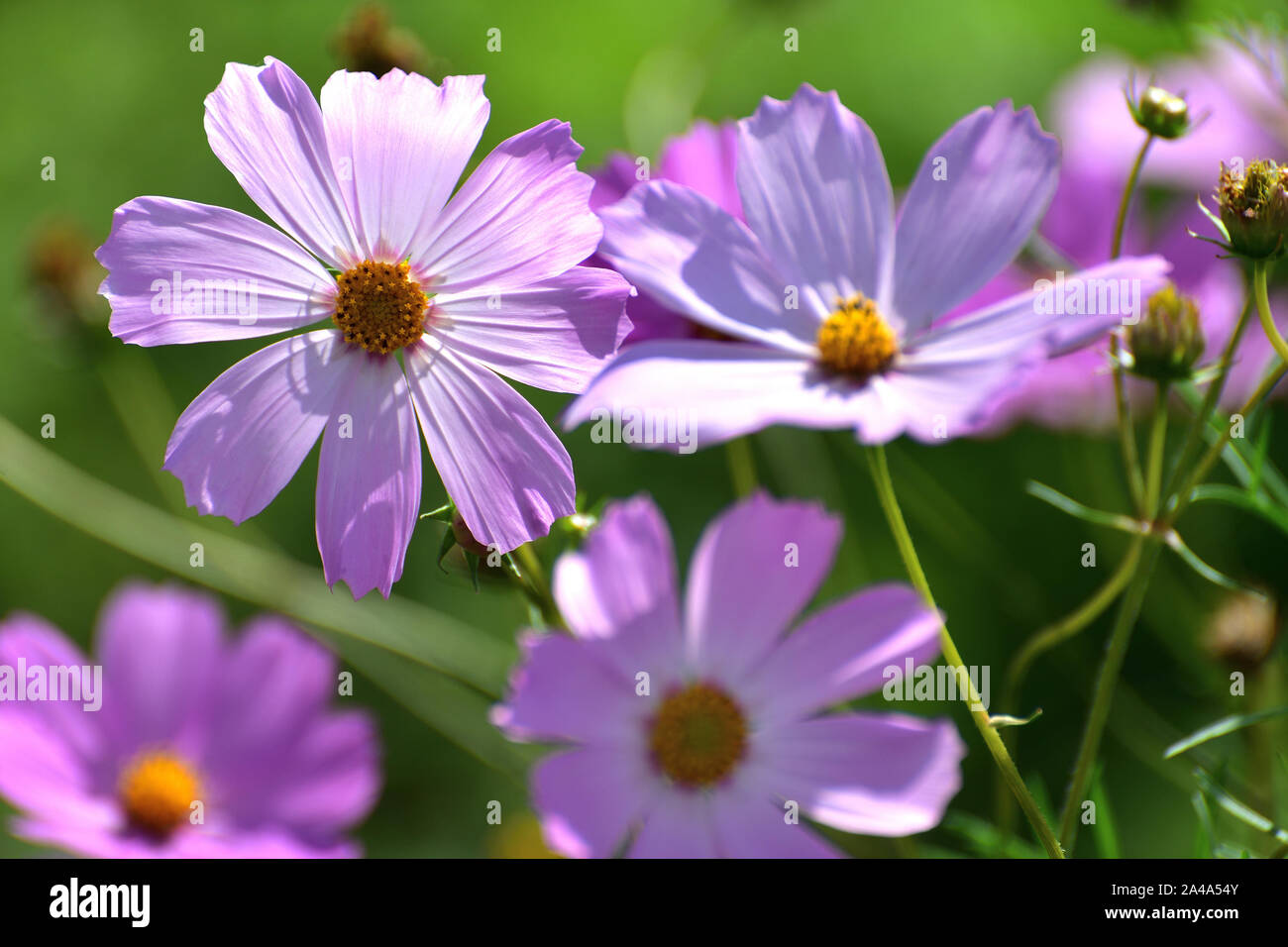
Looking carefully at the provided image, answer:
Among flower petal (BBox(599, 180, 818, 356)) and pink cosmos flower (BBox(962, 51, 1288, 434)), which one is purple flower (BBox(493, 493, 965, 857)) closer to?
flower petal (BBox(599, 180, 818, 356))

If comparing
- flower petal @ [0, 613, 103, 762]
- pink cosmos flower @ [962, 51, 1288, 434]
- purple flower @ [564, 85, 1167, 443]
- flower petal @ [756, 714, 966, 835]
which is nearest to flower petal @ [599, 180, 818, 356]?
purple flower @ [564, 85, 1167, 443]

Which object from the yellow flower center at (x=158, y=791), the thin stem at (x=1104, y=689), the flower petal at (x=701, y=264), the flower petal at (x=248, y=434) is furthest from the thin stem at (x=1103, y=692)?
the yellow flower center at (x=158, y=791)

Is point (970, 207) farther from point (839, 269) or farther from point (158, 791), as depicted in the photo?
point (158, 791)

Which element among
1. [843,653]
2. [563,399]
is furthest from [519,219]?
[563,399]

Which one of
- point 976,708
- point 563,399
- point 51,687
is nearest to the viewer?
point 976,708

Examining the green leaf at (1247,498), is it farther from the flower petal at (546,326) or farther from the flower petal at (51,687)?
the flower petal at (51,687)
